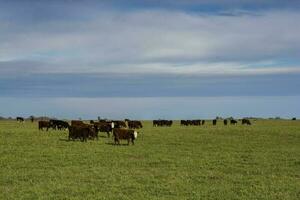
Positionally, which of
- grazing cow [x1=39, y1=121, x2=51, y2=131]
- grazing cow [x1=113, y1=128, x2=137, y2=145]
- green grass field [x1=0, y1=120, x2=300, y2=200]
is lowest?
green grass field [x1=0, y1=120, x2=300, y2=200]

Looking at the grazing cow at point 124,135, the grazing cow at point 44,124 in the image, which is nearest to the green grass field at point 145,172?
the grazing cow at point 124,135

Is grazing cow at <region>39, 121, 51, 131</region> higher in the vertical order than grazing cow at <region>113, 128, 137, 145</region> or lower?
higher

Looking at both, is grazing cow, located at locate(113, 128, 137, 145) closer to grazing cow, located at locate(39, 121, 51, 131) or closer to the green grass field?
the green grass field

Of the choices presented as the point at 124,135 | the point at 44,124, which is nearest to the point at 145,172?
the point at 124,135

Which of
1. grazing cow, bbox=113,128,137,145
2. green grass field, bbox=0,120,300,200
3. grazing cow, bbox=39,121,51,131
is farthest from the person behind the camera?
grazing cow, bbox=39,121,51,131

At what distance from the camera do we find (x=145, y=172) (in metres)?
19.8

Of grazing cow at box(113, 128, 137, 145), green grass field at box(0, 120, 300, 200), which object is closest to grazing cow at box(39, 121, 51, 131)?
grazing cow at box(113, 128, 137, 145)

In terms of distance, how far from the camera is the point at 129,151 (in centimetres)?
2762

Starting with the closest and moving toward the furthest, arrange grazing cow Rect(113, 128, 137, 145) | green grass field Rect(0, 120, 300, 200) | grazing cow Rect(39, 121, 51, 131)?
green grass field Rect(0, 120, 300, 200), grazing cow Rect(113, 128, 137, 145), grazing cow Rect(39, 121, 51, 131)

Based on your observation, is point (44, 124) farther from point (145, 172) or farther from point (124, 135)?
point (145, 172)

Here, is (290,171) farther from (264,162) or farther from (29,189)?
(29,189)

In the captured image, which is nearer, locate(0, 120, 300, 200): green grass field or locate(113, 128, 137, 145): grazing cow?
locate(0, 120, 300, 200): green grass field

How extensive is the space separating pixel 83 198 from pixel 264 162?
36.8 ft

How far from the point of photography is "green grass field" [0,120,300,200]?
1551 centimetres
